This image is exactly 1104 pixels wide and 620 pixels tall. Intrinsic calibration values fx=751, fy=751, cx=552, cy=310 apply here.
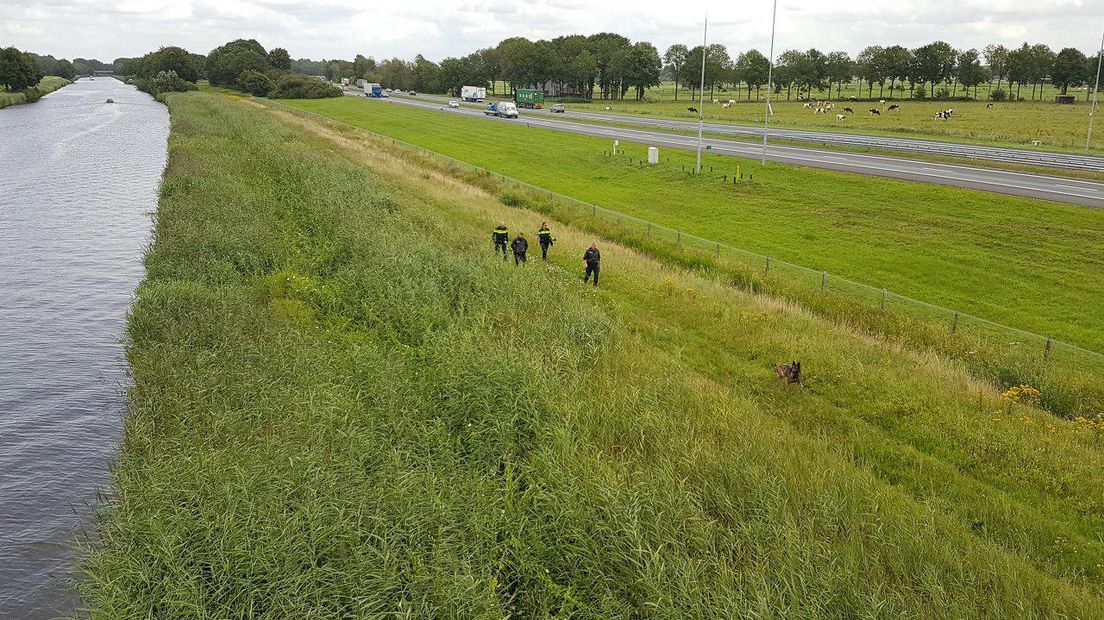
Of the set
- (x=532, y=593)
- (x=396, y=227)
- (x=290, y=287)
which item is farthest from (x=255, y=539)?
(x=396, y=227)

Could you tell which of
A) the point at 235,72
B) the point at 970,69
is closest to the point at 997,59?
the point at 970,69

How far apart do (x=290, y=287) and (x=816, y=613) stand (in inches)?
741

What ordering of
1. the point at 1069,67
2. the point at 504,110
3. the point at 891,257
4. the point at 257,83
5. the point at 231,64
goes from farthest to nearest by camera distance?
the point at 231,64
the point at 257,83
the point at 1069,67
the point at 504,110
the point at 891,257

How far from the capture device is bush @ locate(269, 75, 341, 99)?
138375mm

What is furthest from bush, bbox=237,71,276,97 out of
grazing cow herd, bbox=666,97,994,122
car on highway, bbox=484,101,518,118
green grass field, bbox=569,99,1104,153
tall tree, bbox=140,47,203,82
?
grazing cow herd, bbox=666,97,994,122

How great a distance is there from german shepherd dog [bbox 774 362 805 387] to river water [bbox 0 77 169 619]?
1495 cm

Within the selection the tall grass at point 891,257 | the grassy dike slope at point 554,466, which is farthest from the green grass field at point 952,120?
the grassy dike slope at point 554,466

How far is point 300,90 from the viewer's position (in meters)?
138

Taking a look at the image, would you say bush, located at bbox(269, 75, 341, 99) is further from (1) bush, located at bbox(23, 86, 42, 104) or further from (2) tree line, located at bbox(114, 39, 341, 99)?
(1) bush, located at bbox(23, 86, 42, 104)

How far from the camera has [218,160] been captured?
46094 mm

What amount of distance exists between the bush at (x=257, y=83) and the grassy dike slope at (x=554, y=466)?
427 feet

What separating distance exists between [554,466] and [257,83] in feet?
477

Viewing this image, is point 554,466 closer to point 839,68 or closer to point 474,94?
point 474,94

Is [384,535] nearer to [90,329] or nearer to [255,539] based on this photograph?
[255,539]
